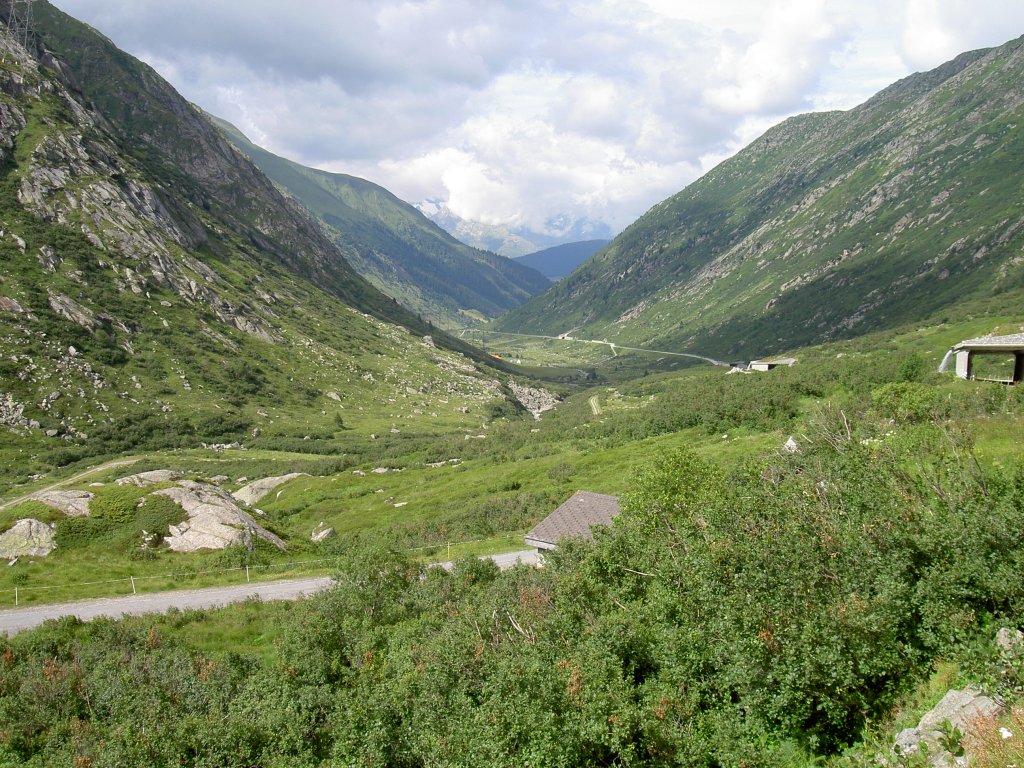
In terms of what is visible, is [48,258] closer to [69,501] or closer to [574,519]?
[69,501]

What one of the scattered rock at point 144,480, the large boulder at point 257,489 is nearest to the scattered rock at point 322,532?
the scattered rock at point 144,480

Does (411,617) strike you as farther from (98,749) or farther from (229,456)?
(229,456)

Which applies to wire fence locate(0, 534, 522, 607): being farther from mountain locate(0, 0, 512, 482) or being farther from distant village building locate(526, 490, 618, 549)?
mountain locate(0, 0, 512, 482)

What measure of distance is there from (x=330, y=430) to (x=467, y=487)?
8444 centimetres

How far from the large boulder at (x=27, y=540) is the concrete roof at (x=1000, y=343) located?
74062 millimetres

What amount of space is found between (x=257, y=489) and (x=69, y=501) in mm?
62409

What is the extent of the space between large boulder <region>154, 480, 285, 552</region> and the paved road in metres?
7.03

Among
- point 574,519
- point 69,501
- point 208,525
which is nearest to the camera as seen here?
point 69,501

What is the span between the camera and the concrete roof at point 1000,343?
A: 1858 inches

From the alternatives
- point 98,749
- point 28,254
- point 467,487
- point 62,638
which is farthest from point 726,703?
point 28,254

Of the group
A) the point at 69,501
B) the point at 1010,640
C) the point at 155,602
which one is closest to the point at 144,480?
the point at 69,501

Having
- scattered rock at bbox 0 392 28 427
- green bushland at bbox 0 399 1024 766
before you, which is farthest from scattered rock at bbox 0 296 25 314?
green bushland at bbox 0 399 1024 766

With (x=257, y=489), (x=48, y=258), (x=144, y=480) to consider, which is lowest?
(x=257, y=489)

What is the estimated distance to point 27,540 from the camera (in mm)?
39938
